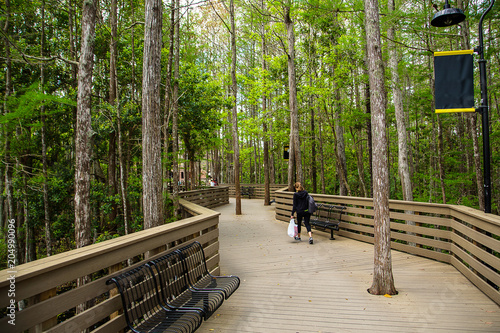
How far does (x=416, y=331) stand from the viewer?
3373 mm

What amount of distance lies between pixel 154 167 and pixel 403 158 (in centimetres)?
739

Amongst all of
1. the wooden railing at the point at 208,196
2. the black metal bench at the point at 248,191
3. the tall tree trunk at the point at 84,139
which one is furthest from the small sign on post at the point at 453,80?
the black metal bench at the point at 248,191

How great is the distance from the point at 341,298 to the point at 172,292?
8.20 feet

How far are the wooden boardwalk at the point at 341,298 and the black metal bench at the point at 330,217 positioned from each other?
37.5 inches

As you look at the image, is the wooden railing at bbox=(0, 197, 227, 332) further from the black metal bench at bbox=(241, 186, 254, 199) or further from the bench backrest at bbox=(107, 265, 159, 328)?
the black metal bench at bbox=(241, 186, 254, 199)

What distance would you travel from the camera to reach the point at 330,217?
347 inches

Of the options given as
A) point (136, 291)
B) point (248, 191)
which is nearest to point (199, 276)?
point (136, 291)

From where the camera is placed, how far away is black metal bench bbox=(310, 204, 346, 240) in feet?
26.5

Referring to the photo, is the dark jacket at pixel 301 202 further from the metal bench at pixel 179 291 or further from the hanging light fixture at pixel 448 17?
the hanging light fixture at pixel 448 17

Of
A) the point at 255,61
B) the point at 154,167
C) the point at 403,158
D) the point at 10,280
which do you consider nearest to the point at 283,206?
the point at 403,158

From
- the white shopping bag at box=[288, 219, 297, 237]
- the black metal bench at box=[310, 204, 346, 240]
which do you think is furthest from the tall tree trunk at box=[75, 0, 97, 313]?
the black metal bench at box=[310, 204, 346, 240]

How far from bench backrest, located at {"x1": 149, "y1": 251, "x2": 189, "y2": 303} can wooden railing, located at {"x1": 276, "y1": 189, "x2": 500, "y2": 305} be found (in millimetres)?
4116

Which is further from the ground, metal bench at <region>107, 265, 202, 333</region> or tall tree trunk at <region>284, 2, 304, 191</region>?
tall tree trunk at <region>284, 2, 304, 191</region>

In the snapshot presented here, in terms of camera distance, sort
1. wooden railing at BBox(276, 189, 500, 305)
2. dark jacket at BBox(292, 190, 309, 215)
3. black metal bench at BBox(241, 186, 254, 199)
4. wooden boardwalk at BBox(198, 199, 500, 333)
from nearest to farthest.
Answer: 1. wooden boardwalk at BBox(198, 199, 500, 333)
2. wooden railing at BBox(276, 189, 500, 305)
3. dark jacket at BBox(292, 190, 309, 215)
4. black metal bench at BBox(241, 186, 254, 199)
